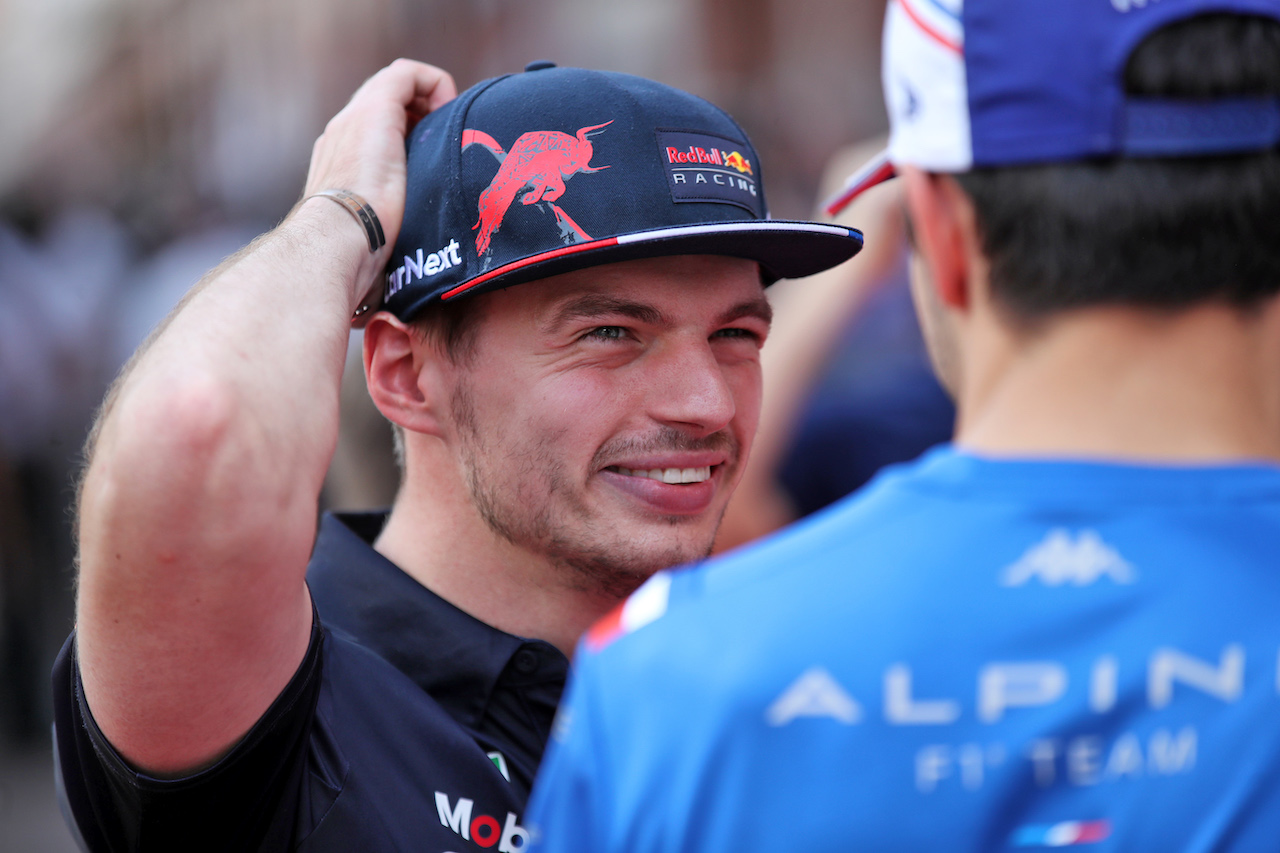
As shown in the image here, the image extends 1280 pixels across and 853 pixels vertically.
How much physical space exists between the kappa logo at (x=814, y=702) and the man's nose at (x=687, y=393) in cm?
136

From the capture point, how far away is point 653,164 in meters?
2.37

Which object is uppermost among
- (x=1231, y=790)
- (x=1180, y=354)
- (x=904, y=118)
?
(x=904, y=118)

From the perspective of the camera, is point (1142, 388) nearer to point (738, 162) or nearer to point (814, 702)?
point (814, 702)

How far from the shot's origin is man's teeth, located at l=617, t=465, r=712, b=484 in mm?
2410

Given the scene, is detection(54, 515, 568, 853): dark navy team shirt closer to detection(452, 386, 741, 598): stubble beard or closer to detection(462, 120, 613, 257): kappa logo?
detection(452, 386, 741, 598): stubble beard

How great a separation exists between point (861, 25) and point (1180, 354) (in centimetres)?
917

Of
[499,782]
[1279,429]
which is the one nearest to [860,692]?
[1279,429]

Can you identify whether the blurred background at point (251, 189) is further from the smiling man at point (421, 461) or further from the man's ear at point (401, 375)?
the man's ear at point (401, 375)

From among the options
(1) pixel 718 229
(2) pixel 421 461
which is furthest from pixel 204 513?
(1) pixel 718 229

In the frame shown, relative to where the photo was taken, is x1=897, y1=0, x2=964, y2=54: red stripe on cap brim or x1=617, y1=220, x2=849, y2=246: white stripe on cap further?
x1=617, y1=220, x2=849, y2=246: white stripe on cap

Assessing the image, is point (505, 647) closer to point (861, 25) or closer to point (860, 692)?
point (860, 692)

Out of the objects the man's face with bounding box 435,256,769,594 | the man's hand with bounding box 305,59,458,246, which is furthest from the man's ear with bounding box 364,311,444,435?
the man's hand with bounding box 305,59,458,246

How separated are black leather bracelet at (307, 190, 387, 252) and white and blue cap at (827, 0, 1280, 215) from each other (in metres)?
1.36

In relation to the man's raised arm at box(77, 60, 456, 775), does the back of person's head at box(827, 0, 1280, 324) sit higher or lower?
higher
